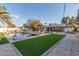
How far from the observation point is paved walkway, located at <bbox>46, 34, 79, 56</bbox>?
2119 millimetres

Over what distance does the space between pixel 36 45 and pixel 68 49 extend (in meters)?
0.32

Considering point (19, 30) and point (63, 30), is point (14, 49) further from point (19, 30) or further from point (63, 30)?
point (63, 30)

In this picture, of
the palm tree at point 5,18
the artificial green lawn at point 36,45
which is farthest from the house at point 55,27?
the palm tree at point 5,18

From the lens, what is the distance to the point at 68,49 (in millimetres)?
2129

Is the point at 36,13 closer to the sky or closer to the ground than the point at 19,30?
closer to the sky

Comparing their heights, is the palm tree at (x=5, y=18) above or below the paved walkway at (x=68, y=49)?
above

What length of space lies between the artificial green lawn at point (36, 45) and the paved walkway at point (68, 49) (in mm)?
65

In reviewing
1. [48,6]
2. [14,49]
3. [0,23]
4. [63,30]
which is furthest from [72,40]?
[0,23]

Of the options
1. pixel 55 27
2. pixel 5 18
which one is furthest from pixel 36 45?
pixel 5 18

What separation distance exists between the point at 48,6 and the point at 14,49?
55 centimetres

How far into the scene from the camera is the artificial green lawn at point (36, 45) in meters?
2.14

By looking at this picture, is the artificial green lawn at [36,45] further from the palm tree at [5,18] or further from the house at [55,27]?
the palm tree at [5,18]

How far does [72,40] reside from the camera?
214 centimetres

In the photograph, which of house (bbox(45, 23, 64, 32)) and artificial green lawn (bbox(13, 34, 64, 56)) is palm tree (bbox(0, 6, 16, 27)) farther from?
house (bbox(45, 23, 64, 32))
